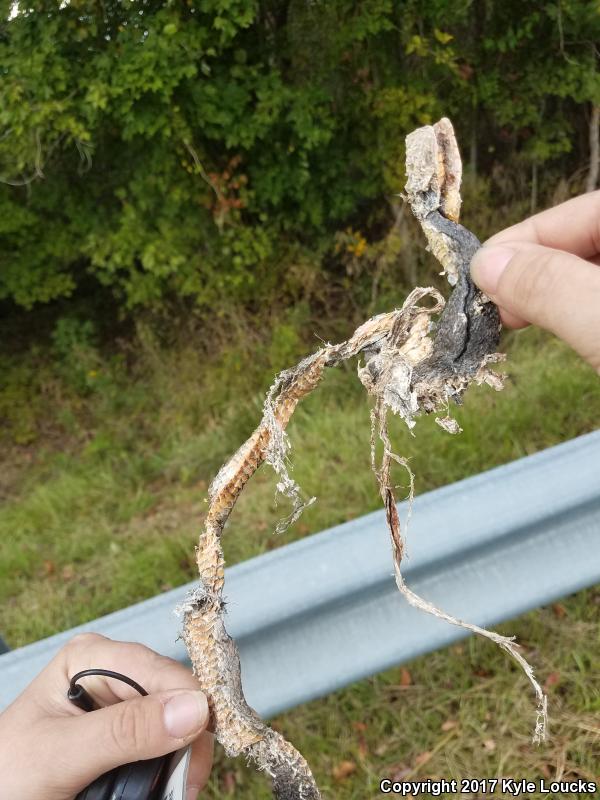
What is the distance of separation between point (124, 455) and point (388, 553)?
3.84m

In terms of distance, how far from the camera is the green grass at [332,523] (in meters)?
1.70

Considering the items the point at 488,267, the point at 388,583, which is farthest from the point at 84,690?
the point at 488,267

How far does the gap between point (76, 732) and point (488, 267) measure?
3.90ft

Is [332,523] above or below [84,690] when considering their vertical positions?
below

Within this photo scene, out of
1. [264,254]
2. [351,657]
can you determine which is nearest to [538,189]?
[264,254]

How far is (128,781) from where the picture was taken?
116 cm

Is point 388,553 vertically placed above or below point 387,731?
above

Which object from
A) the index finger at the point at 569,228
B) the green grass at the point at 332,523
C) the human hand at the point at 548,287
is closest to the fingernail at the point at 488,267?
the human hand at the point at 548,287

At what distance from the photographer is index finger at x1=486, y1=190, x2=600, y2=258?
161 centimetres

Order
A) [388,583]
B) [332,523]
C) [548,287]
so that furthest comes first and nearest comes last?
[332,523]
[388,583]
[548,287]

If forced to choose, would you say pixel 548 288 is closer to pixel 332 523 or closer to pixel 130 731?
pixel 130 731

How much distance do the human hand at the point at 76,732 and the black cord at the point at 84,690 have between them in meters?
0.02

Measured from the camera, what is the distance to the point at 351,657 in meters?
1.43

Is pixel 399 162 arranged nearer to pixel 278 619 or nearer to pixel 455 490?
pixel 455 490
